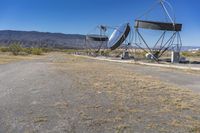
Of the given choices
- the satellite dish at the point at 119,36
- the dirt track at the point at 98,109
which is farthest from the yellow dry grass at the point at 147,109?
the satellite dish at the point at 119,36

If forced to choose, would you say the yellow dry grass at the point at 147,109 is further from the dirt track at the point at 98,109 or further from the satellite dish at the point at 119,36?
the satellite dish at the point at 119,36

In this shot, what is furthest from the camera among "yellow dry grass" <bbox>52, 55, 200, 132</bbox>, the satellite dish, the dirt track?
the satellite dish

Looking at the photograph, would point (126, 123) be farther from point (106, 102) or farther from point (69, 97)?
point (69, 97)

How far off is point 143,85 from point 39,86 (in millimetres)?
4918

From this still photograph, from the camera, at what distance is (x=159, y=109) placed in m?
10.3

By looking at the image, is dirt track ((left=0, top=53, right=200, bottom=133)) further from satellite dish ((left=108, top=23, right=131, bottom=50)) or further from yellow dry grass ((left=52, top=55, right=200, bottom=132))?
satellite dish ((left=108, top=23, right=131, bottom=50))

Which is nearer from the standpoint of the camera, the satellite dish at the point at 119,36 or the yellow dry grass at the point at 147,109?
the yellow dry grass at the point at 147,109

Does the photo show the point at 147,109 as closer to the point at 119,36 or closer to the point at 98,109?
the point at 98,109

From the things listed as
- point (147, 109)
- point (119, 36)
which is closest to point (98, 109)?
point (147, 109)

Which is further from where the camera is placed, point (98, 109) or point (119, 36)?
point (119, 36)

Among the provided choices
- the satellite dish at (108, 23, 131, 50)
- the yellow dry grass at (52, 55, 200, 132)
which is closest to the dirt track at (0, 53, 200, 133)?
the yellow dry grass at (52, 55, 200, 132)

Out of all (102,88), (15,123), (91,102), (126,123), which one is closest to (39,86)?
(102,88)

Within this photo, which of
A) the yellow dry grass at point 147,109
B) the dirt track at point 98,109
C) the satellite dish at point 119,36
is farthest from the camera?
the satellite dish at point 119,36

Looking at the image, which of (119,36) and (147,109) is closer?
(147,109)
